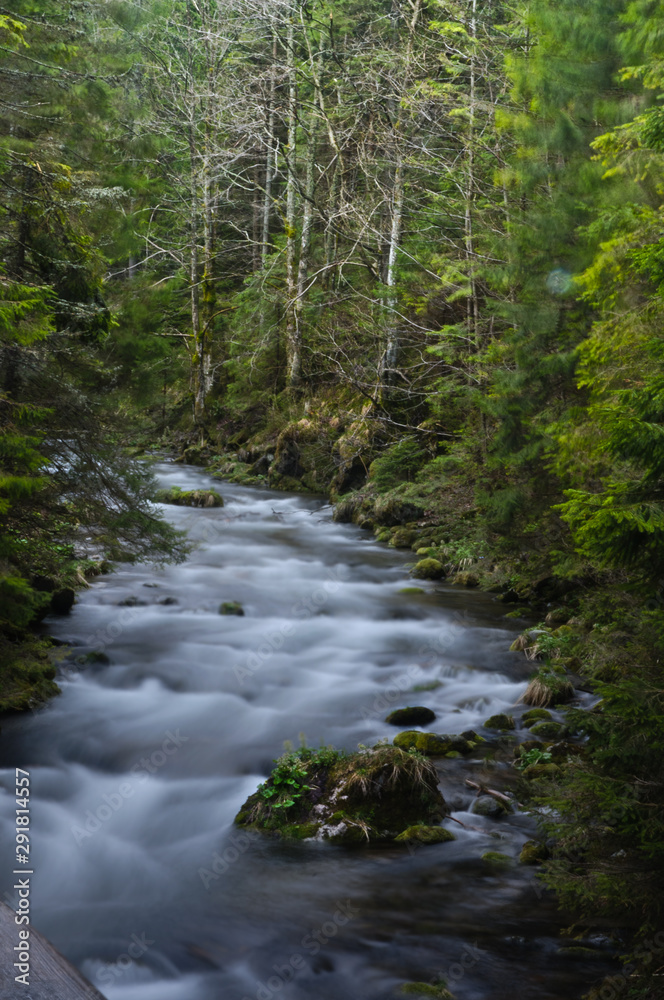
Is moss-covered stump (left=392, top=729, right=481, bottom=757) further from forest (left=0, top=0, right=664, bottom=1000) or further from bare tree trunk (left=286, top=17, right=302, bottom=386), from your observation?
bare tree trunk (left=286, top=17, right=302, bottom=386)

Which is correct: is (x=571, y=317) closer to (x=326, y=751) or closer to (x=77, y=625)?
(x=326, y=751)

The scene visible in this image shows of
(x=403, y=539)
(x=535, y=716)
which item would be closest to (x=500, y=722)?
(x=535, y=716)

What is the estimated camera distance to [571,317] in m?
9.69

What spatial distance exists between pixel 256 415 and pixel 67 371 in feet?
55.0

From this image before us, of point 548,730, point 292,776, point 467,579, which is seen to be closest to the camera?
point 292,776

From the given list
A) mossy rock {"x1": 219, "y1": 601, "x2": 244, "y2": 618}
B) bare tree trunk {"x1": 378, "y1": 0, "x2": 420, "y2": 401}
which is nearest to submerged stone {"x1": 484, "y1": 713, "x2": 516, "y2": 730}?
mossy rock {"x1": 219, "y1": 601, "x2": 244, "y2": 618}

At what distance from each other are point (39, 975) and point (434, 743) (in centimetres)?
590

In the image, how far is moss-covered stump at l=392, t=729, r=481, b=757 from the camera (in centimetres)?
699

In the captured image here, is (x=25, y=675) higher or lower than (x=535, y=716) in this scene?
higher

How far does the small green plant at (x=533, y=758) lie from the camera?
21.5 ft

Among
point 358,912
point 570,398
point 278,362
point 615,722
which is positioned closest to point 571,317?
point 570,398

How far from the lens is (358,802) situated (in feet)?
19.5

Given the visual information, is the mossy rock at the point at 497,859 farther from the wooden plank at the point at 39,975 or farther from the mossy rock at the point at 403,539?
the mossy rock at the point at 403,539

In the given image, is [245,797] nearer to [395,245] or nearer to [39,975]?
[39,975]
